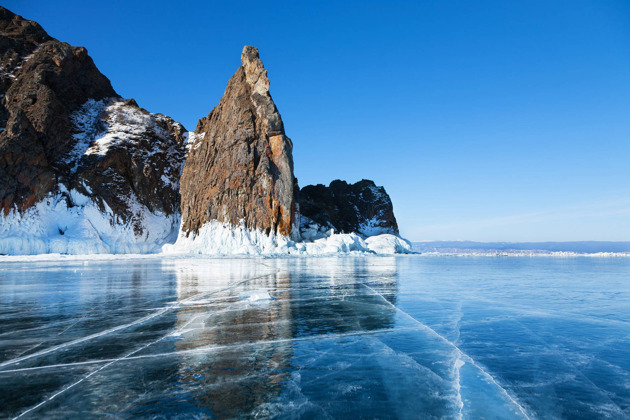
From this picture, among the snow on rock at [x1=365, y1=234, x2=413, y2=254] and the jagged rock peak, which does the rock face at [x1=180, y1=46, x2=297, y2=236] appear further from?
the snow on rock at [x1=365, y1=234, x2=413, y2=254]

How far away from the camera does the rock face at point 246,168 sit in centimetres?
5822

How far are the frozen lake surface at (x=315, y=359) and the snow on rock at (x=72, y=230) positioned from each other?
5081 cm

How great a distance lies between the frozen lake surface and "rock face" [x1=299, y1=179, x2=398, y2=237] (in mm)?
76358

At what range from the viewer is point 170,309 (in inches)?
385

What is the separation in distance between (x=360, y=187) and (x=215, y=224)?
190 feet

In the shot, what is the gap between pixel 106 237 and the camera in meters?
59.8

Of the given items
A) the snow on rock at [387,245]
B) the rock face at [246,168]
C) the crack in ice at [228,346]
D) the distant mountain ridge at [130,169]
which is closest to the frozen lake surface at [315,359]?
the crack in ice at [228,346]

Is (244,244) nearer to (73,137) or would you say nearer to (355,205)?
(73,137)

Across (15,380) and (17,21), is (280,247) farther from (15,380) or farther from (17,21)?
(17,21)

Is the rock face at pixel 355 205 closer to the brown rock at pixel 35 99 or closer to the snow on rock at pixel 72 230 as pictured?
the snow on rock at pixel 72 230

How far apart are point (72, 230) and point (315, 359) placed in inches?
2434

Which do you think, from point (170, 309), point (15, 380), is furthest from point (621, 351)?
point (170, 309)

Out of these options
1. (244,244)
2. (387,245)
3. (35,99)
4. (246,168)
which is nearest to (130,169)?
(35,99)

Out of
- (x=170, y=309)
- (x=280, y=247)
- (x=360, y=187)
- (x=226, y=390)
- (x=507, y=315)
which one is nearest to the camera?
(x=226, y=390)
